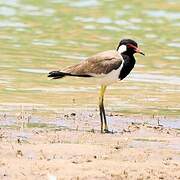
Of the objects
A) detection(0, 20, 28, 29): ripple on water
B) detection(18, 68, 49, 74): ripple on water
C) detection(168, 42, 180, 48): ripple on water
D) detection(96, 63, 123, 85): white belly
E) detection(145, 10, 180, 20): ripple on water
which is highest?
detection(145, 10, 180, 20): ripple on water

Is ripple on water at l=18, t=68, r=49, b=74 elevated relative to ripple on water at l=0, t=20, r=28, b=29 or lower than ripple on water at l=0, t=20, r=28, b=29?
lower

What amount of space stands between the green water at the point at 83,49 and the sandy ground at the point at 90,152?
6.08 feet

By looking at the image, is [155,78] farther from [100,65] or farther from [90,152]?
[90,152]

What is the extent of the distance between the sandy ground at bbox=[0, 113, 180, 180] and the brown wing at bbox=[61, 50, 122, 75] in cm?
75

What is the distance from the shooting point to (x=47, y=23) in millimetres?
24172

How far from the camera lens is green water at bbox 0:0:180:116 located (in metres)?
13.6

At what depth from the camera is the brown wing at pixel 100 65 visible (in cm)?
1104

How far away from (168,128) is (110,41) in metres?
9.65

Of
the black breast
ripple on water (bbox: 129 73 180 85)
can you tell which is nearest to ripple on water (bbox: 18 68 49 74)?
ripple on water (bbox: 129 73 180 85)

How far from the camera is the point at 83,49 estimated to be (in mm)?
19531

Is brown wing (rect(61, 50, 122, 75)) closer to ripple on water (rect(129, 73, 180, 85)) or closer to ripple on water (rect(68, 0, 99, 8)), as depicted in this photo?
ripple on water (rect(129, 73, 180, 85))

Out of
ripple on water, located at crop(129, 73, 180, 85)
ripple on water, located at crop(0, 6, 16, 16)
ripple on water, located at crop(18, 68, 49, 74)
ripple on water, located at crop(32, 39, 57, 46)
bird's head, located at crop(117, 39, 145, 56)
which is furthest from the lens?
ripple on water, located at crop(0, 6, 16, 16)

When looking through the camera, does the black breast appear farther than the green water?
No

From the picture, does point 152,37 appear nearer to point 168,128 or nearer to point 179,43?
point 179,43
